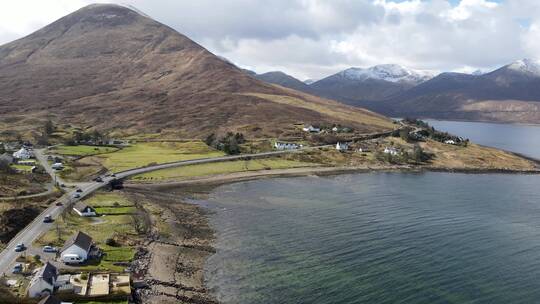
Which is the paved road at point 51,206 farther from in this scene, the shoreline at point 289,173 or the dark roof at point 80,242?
the shoreline at point 289,173

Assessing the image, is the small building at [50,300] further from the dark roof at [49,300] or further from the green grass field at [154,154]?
the green grass field at [154,154]

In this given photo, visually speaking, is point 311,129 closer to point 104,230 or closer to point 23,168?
point 23,168

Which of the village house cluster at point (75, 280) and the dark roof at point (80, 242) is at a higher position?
the dark roof at point (80, 242)

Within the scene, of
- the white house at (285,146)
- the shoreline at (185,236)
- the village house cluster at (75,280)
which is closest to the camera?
the village house cluster at (75,280)

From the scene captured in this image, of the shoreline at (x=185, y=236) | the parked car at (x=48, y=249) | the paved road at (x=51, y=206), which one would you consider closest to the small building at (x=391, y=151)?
the shoreline at (x=185, y=236)

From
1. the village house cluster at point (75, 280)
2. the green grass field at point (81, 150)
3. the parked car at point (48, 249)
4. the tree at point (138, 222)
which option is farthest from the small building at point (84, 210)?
the green grass field at point (81, 150)

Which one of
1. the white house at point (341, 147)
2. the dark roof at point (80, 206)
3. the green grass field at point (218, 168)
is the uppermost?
the white house at point (341, 147)

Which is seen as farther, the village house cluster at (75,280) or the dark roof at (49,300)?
the village house cluster at (75,280)

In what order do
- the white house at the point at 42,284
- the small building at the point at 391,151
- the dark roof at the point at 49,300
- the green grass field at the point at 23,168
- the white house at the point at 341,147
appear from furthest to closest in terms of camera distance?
the white house at the point at 341,147
the small building at the point at 391,151
the green grass field at the point at 23,168
the white house at the point at 42,284
the dark roof at the point at 49,300
